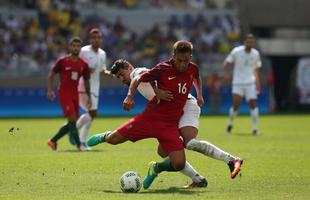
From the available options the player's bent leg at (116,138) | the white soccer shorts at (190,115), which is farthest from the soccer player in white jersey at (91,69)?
the player's bent leg at (116,138)

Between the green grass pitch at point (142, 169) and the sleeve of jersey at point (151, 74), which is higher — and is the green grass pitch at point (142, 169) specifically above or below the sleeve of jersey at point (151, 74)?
below

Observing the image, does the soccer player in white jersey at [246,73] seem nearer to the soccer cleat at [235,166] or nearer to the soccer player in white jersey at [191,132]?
the soccer player in white jersey at [191,132]

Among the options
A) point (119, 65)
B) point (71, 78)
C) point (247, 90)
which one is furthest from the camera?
point (247, 90)

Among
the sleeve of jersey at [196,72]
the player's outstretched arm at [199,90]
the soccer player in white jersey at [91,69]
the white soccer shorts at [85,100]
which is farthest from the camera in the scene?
the white soccer shorts at [85,100]

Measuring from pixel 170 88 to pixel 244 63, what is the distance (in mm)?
12820

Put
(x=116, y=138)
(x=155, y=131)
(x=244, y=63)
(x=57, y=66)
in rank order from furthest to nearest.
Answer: (x=244, y=63), (x=57, y=66), (x=116, y=138), (x=155, y=131)

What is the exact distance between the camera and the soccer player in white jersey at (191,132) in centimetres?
1261

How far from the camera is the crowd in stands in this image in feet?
125

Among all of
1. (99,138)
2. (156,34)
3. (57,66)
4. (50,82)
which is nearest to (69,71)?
(57,66)

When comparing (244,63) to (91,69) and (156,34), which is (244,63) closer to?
A: (91,69)

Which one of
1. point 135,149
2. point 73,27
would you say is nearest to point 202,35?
point 73,27

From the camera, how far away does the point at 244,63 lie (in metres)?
25.0

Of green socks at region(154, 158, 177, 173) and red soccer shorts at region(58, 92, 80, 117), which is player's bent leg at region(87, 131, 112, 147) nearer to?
Answer: green socks at region(154, 158, 177, 173)

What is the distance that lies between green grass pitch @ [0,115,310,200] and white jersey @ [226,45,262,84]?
155cm
